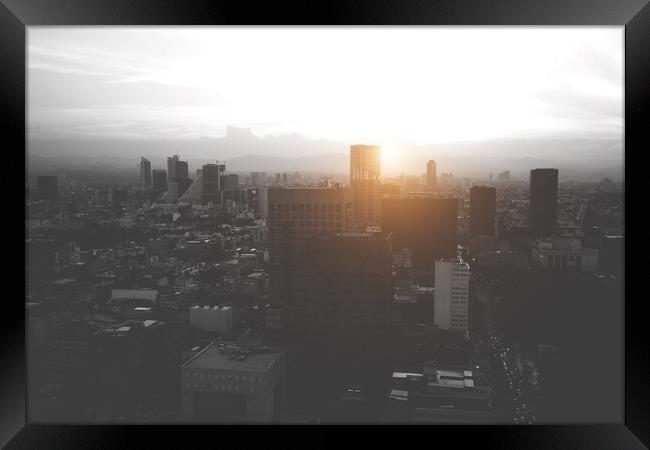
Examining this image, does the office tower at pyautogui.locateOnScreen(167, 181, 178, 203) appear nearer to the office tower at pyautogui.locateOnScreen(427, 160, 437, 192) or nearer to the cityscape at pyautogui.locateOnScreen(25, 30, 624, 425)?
the cityscape at pyautogui.locateOnScreen(25, 30, 624, 425)

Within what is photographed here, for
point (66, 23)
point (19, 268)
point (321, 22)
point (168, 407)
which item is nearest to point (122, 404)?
point (168, 407)

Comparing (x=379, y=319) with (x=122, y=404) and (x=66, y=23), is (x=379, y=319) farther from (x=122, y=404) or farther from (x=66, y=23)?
(x=66, y=23)

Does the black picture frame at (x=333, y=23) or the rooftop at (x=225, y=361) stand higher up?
the black picture frame at (x=333, y=23)

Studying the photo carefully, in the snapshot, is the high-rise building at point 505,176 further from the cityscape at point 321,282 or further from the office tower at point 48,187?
the office tower at point 48,187

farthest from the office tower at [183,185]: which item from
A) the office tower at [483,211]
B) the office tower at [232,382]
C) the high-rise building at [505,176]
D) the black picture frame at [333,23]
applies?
the black picture frame at [333,23]

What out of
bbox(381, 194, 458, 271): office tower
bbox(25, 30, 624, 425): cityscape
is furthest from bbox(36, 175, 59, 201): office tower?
bbox(381, 194, 458, 271): office tower
